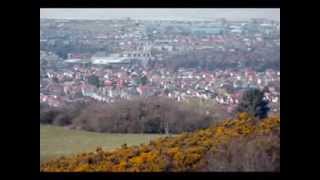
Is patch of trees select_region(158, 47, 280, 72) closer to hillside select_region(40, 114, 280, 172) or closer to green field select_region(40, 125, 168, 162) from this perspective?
hillside select_region(40, 114, 280, 172)

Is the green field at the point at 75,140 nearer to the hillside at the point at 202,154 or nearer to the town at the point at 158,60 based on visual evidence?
the hillside at the point at 202,154

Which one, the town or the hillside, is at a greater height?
the town

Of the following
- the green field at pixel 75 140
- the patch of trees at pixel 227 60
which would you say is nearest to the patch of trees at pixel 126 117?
the green field at pixel 75 140

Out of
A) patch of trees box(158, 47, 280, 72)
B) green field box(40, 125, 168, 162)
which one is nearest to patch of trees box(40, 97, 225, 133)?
green field box(40, 125, 168, 162)
